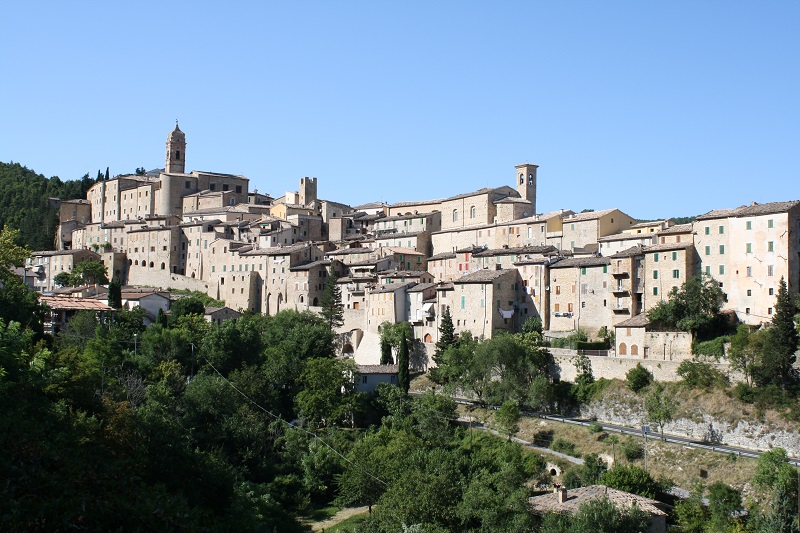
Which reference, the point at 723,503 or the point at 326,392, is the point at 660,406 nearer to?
the point at 723,503

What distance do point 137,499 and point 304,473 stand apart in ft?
88.1

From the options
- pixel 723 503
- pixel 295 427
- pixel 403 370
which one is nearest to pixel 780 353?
pixel 723 503

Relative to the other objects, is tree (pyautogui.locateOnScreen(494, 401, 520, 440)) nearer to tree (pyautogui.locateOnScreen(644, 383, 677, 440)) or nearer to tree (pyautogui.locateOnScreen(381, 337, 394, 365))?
tree (pyautogui.locateOnScreen(644, 383, 677, 440))

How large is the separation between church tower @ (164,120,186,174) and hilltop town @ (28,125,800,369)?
5.2 inches

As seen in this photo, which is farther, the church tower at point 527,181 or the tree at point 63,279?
the church tower at point 527,181

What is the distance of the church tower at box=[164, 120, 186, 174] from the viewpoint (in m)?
99.1

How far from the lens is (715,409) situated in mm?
43125

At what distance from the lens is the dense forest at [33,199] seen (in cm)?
9556

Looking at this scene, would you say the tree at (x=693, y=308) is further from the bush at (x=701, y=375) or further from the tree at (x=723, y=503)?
the tree at (x=723, y=503)

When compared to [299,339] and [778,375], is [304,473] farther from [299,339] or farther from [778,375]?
[778,375]

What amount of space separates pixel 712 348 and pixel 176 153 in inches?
2695

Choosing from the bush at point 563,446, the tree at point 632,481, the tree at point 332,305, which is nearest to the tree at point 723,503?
the tree at point 632,481

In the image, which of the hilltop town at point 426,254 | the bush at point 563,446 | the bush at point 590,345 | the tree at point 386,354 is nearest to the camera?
the bush at point 563,446

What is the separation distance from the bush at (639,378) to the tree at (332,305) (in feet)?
80.7
